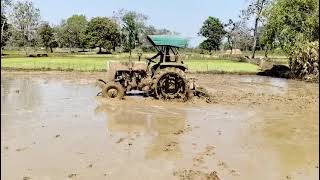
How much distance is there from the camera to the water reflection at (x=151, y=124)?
9203mm

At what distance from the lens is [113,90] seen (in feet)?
51.5

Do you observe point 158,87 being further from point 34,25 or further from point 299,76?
point 34,25

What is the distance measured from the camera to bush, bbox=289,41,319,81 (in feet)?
87.3

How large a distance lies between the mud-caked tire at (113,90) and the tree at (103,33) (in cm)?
5325

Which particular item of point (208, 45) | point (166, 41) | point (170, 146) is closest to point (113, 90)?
point (166, 41)

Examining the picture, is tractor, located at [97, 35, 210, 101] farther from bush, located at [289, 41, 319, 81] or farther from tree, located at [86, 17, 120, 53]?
tree, located at [86, 17, 120, 53]

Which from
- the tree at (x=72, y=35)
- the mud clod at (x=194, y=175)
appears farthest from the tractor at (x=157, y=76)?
the tree at (x=72, y=35)

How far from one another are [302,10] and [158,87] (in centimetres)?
1723

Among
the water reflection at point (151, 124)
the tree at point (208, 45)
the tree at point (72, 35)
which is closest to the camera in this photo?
the water reflection at point (151, 124)

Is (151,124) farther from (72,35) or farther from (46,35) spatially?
(72,35)

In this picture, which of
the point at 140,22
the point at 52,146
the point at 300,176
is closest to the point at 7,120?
the point at 52,146

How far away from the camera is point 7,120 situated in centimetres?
1186

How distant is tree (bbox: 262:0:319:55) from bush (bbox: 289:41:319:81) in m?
0.91

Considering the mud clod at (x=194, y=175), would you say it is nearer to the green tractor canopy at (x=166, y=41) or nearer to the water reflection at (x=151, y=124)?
the water reflection at (x=151, y=124)
